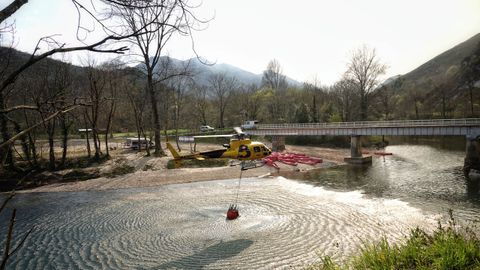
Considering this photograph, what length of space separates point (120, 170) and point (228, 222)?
23.7 m

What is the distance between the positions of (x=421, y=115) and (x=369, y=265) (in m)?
108

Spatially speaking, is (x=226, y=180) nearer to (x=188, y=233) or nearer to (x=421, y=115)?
(x=188, y=233)

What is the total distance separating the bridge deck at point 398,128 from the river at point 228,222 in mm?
11458

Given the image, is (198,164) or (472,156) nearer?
(472,156)

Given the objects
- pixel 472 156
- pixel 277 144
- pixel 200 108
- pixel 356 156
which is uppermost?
pixel 200 108

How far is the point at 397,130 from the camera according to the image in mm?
51531

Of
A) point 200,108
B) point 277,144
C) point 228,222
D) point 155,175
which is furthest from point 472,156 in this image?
point 200,108

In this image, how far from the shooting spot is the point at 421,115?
102 meters

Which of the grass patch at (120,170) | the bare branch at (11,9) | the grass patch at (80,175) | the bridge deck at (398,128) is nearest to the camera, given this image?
the bare branch at (11,9)

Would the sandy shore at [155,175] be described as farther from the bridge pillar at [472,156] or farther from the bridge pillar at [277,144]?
the bridge pillar at [472,156]

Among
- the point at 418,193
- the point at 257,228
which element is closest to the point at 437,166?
the point at 418,193

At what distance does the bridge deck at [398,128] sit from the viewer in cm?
4462

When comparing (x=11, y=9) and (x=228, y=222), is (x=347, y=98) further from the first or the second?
(x=11, y=9)

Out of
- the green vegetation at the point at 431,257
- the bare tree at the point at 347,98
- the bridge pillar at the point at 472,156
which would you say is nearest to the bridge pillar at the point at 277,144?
the bare tree at the point at 347,98
